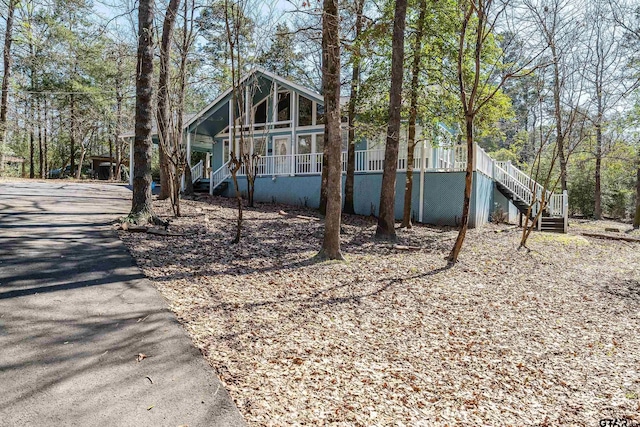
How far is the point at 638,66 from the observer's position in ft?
52.9

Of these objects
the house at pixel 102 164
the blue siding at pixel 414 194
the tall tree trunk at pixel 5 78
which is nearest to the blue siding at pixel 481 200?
the blue siding at pixel 414 194

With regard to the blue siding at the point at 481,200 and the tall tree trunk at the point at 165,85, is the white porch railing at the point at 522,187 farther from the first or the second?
the tall tree trunk at the point at 165,85

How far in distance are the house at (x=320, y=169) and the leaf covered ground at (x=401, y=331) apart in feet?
→ 16.6

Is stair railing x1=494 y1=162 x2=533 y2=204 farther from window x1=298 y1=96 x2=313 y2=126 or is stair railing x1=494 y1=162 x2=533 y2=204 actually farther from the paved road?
the paved road

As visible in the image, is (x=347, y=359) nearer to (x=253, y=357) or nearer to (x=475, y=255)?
(x=253, y=357)

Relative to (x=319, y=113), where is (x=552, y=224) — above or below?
below

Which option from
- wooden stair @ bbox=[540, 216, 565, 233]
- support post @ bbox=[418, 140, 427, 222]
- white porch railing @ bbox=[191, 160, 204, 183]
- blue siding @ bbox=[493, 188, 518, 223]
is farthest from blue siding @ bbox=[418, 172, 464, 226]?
white porch railing @ bbox=[191, 160, 204, 183]

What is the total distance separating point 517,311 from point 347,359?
2.93 meters

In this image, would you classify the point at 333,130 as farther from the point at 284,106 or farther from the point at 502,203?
the point at 502,203

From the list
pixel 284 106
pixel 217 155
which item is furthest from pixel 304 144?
pixel 217 155

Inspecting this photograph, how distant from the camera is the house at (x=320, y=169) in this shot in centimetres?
1326

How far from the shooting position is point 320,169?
50.2ft

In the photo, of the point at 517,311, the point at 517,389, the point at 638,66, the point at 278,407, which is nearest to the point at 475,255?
the point at 517,311

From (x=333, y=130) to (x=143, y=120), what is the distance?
3.81m
